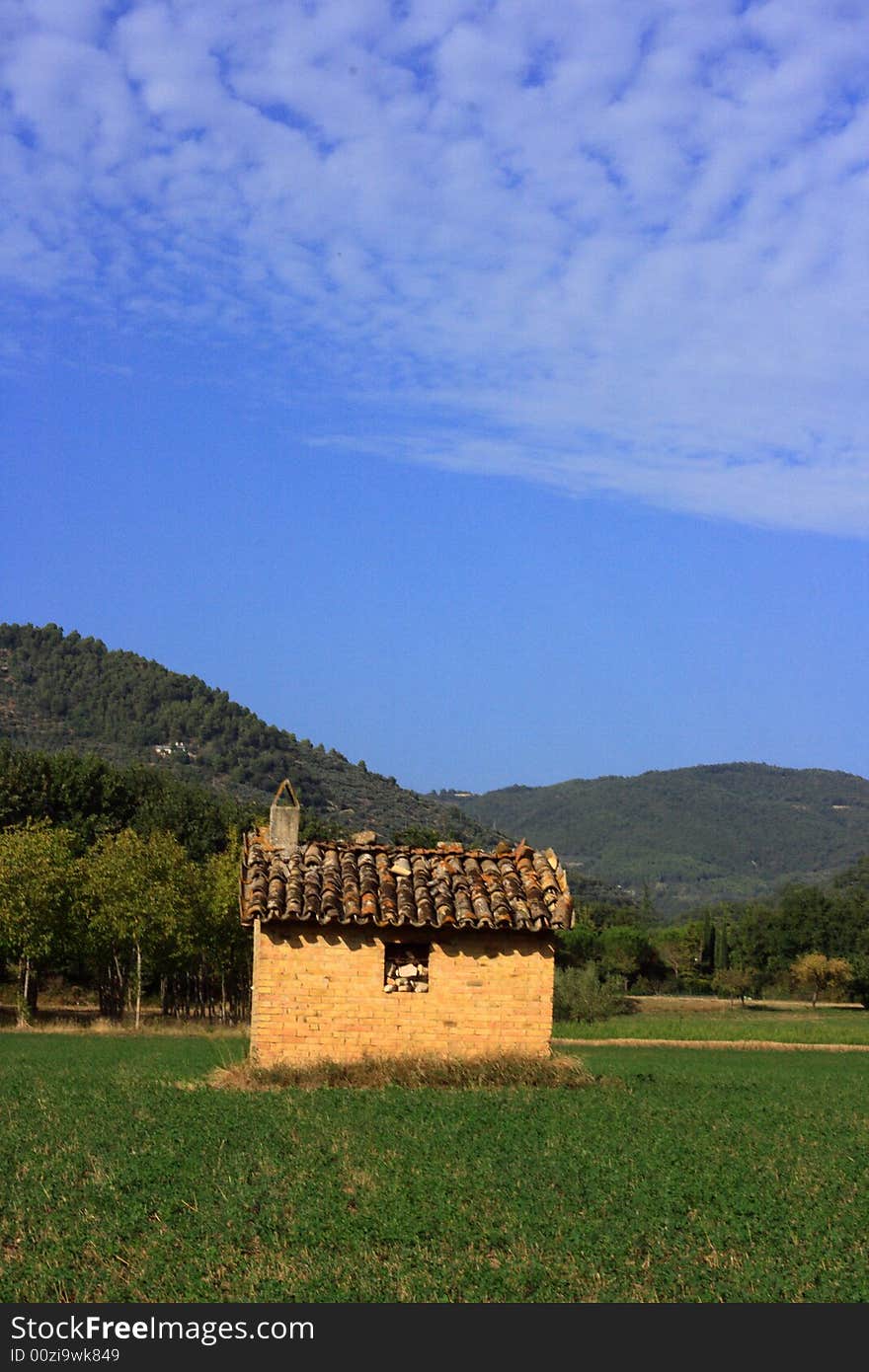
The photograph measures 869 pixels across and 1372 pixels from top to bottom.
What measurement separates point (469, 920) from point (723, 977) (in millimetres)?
71587

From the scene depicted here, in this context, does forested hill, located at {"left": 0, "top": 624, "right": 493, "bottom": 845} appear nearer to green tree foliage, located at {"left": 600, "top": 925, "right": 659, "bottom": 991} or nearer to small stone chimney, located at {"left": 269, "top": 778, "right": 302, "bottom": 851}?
green tree foliage, located at {"left": 600, "top": 925, "right": 659, "bottom": 991}

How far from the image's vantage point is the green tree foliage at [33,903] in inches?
→ 1777

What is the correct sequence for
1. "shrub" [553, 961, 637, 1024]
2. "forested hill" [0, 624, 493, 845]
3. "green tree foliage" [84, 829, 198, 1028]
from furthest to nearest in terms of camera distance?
"forested hill" [0, 624, 493, 845] → "shrub" [553, 961, 637, 1024] → "green tree foliage" [84, 829, 198, 1028]

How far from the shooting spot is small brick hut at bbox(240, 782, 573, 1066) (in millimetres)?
21141

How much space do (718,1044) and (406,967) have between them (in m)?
27.6

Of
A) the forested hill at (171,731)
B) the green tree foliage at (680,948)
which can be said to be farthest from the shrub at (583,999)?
the forested hill at (171,731)

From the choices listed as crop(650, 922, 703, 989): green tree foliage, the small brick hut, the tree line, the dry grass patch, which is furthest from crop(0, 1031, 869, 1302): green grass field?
crop(650, 922, 703, 989): green tree foliage

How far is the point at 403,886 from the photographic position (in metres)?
22.7

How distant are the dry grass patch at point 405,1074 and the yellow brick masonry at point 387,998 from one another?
0.30m

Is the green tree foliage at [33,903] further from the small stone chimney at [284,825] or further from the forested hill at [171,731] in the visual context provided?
the forested hill at [171,731]

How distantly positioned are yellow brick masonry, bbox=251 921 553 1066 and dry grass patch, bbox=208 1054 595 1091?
0.30 metres

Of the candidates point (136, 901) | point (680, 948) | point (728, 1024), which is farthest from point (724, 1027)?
point (680, 948)

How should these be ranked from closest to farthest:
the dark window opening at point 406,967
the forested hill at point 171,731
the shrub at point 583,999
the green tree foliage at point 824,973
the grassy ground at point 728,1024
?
the dark window opening at point 406,967 → the grassy ground at point 728,1024 → the shrub at point 583,999 → the green tree foliage at point 824,973 → the forested hill at point 171,731

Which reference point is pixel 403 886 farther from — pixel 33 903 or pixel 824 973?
pixel 824 973
